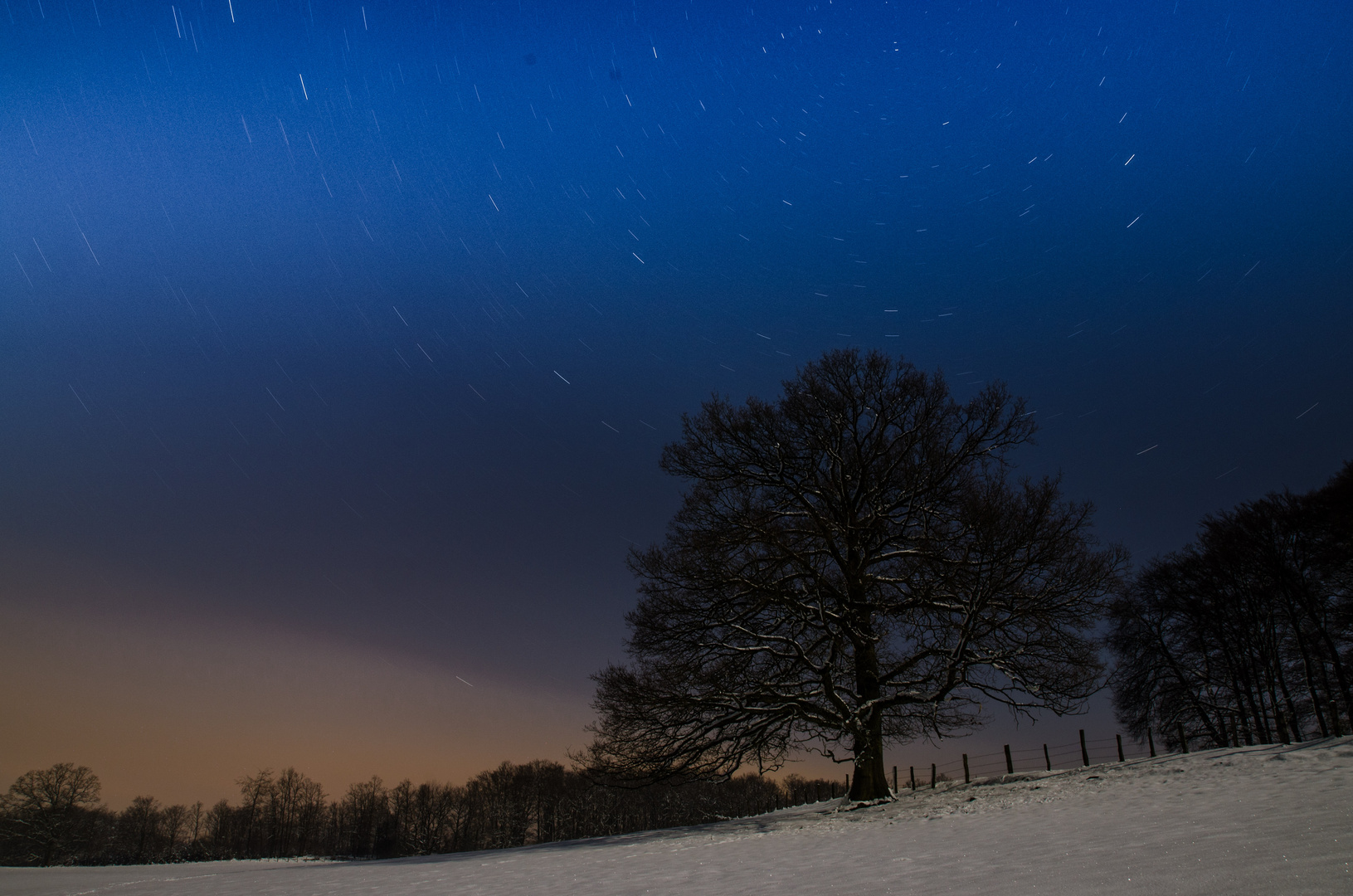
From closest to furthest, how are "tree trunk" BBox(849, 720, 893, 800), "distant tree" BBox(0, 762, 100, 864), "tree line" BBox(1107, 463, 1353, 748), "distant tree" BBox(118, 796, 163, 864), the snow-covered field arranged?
1. the snow-covered field
2. "tree trunk" BBox(849, 720, 893, 800)
3. "tree line" BBox(1107, 463, 1353, 748)
4. "distant tree" BBox(0, 762, 100, 864)
5. "distant tree" BBox(118, 796, 163, 864)

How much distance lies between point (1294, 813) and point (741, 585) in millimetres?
10037

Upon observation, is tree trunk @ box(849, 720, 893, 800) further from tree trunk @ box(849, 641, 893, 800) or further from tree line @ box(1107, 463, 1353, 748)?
tree line @ box(1107, 463, 1353, 748)

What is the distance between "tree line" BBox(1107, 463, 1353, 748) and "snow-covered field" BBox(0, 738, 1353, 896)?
58.8 ft

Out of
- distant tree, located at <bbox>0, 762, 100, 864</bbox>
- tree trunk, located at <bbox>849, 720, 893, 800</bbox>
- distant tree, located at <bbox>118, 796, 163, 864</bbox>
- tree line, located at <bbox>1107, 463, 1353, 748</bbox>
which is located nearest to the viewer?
tree trunk, located at <bbox>849, 720, 893, 800</bbox>

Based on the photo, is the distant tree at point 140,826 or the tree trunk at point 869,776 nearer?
the tree trunk at point 869,776

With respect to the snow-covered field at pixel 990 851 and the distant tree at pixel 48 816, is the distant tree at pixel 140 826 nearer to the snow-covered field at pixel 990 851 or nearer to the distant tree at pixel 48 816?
the distant tree at pixel 48 816

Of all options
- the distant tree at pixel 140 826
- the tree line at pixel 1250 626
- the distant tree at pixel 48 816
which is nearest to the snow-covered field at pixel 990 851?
the tree line at pixel 1250 626

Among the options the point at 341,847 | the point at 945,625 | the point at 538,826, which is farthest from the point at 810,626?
the point at 341,847

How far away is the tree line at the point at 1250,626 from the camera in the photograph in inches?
1027

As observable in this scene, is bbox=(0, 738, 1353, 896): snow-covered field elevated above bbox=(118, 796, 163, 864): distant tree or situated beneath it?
elevated above

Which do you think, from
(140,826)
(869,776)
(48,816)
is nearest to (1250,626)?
(869,776)

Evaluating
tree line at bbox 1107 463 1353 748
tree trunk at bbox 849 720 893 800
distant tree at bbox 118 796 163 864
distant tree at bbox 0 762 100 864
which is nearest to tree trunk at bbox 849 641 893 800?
tree trunk at bbox 849 720 893 800

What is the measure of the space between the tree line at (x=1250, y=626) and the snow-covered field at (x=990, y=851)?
17.9m

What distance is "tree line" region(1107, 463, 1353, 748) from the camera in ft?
85.6
